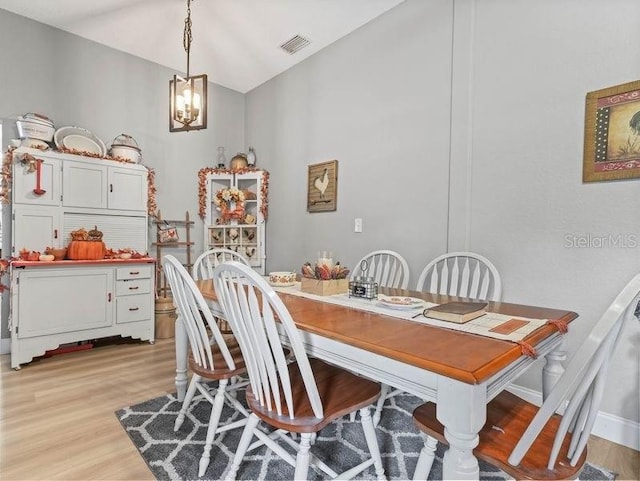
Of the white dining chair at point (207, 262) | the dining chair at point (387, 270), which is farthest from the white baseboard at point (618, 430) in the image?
the white dining chair at point (207, 262)

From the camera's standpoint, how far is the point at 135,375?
8.23 ft

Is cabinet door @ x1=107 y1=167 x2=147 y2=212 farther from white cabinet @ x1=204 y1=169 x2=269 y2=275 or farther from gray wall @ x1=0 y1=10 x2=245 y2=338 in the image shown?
white cabinet @ x1=204 y1=169 x2=269 y2=275

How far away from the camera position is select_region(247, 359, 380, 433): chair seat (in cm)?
113

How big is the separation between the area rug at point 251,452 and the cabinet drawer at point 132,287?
1.40m

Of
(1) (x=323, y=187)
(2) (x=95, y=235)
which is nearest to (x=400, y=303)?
(1) (x=323, y=187)

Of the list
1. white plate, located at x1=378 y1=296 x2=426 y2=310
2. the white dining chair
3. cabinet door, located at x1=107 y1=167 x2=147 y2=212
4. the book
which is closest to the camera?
the book

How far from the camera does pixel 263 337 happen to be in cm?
112

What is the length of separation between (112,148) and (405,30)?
301 cm

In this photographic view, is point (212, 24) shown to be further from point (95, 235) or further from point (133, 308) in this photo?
point (133, 308)

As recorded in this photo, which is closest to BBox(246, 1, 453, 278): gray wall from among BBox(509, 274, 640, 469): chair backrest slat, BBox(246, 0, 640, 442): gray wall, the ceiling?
BBox(246, 0, 640, 442): gray wall

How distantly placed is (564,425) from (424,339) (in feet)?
1.31

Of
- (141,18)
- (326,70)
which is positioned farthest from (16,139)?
(326,70)

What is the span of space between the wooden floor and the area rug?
0.08 meters

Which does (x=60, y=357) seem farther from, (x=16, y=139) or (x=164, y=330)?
(x=16, y=139)
